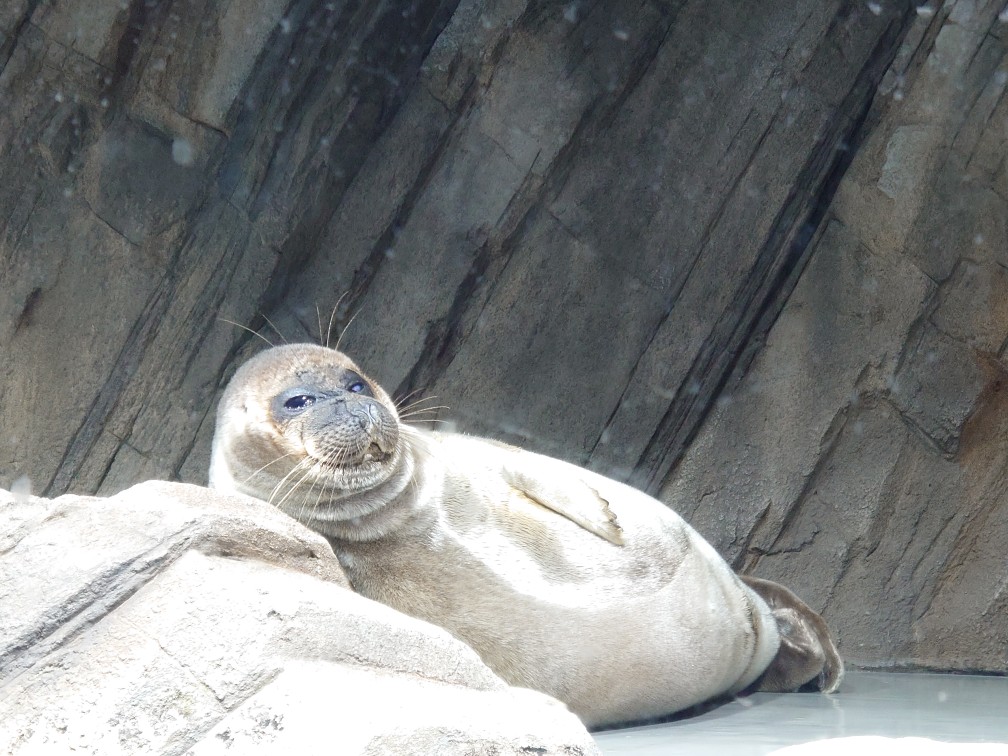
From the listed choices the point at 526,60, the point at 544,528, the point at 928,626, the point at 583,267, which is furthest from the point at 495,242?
the point at 928,626

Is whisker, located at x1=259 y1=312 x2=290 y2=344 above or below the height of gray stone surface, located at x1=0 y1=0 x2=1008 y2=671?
below

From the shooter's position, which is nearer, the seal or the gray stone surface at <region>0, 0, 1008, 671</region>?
the seal

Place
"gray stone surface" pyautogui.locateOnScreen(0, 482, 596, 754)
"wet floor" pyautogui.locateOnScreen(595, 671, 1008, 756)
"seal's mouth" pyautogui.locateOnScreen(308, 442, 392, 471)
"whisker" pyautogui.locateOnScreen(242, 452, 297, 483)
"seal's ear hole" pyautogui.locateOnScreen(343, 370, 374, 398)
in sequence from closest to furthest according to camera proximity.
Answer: "gray stone surface" pyautogui.locateOnScreen(0, 482, 596, 754)
"wet floor" pyautogui.locateOnScreen(595, 671, 1008, 756)
"seal's mouth" pyautogui.locateOnScreen(308, 442, 392, 471)
"whisker" pyautogui.locateOnScreen(242, 452, 297, 483)
"seal's ear hole" pyautogui.locateOnScreen(343, 370, 374, 398)

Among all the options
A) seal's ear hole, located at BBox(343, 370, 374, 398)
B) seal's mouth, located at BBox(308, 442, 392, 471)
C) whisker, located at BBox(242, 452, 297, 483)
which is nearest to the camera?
seal's mouth, located at BBox(308, 442, 392, 471)

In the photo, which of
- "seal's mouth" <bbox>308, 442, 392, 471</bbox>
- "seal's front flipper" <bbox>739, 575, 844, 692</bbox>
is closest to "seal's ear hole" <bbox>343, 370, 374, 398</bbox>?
"seal's mouth" <bbox>308, 442, 392, 471</bbox>

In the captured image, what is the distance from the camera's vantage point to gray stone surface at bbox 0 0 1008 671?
5488 mm

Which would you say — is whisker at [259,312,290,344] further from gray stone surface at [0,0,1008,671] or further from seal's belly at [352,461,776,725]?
seal's belly at [352,461,776,725]

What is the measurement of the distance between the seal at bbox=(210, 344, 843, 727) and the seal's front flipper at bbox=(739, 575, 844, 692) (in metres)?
0.35

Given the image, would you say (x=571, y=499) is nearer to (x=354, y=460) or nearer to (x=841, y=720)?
(x=354, y=460)

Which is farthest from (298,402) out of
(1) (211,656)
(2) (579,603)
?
(1) (211,656)

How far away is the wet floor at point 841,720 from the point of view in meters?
3.52

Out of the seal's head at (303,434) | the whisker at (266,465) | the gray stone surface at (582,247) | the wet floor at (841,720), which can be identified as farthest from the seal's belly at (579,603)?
the gray stone surface at (582,247)

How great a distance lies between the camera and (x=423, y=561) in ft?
13.2

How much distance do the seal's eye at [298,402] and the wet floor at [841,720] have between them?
5.01 feet
